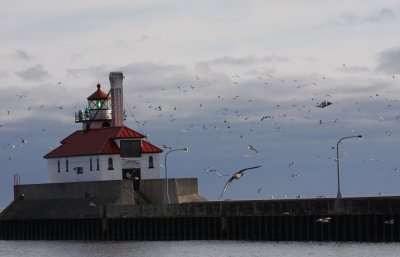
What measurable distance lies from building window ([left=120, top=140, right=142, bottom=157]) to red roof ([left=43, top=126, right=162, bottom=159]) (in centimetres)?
34

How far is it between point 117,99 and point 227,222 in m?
18.3

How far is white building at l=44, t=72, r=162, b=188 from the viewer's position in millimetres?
103312

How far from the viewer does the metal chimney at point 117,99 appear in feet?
348

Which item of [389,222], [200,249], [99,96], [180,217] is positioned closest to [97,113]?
[99,96]

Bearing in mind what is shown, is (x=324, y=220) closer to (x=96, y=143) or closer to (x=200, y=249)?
(x=200, y=249)

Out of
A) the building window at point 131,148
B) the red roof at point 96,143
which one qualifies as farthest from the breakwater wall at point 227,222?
the building window at point 131,148

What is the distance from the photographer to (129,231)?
9706 centimetres

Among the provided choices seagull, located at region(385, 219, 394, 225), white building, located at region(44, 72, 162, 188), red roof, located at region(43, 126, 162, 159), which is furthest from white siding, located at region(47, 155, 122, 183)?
seagull, located at region(385, 219, 394, 225)

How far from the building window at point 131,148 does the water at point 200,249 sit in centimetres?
928

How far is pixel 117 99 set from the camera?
348ft

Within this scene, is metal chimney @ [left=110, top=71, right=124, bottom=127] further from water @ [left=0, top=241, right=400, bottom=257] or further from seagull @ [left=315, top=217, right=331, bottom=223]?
seagull @ [left=315, top=217, right=331, bottom=223]

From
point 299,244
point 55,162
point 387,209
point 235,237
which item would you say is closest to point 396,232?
point 387,209

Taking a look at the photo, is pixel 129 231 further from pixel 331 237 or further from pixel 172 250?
pixel 331 237

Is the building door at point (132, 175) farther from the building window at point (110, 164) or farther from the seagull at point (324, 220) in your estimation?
the seagull at point (324, 220)
